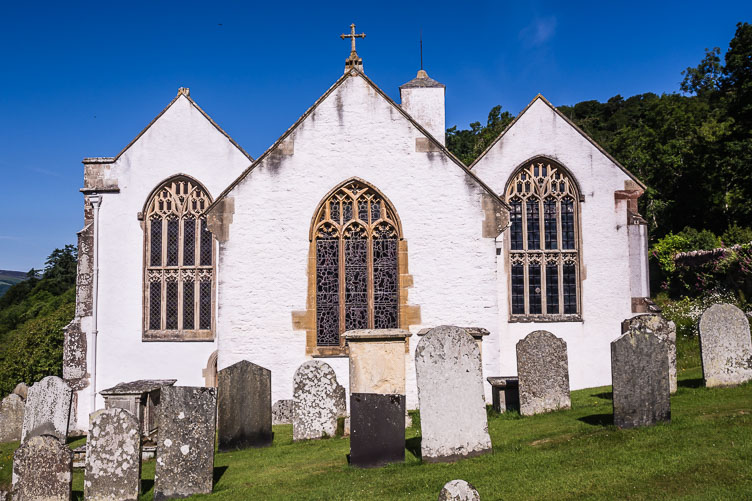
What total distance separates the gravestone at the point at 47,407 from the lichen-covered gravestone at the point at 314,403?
4.66 meters

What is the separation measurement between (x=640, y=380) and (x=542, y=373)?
2.00 metres

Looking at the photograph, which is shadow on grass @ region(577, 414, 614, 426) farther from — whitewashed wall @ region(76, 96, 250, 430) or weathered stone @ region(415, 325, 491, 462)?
whitewashed wall @ region(76, 96, 250, 430)

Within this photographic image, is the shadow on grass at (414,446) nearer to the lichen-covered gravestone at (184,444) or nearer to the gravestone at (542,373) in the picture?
Answer: the gravestone at (542,373)

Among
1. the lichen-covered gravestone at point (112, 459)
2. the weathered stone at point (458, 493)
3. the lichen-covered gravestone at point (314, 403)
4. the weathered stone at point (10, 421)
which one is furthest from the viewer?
the weathered stone at point (10, 421)

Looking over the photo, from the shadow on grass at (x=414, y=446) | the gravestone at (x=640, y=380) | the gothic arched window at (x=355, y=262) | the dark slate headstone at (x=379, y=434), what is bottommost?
the shadow on grass at (x=414, y=446)

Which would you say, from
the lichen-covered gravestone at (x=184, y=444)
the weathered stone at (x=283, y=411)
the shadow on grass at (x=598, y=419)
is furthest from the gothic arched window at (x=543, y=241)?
the lichen-covered gravestone at (x=184, y=444)

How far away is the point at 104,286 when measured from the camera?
680 inches

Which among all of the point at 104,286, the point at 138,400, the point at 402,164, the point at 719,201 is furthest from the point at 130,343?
the point at 719,201

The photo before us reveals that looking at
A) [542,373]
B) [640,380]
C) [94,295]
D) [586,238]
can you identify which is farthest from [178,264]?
[640,380]

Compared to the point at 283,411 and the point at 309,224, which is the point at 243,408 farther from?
the point at 309,224

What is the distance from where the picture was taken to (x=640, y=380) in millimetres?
8594

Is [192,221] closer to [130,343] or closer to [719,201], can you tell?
[130,343]

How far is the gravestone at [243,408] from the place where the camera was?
10492 millimetres

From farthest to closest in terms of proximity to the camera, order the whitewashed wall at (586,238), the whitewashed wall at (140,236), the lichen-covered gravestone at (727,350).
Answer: the whitewashed wall at (140,236) → the whitewashed wall at (586,238) → the lichen-covered gravestone at (727,350)
